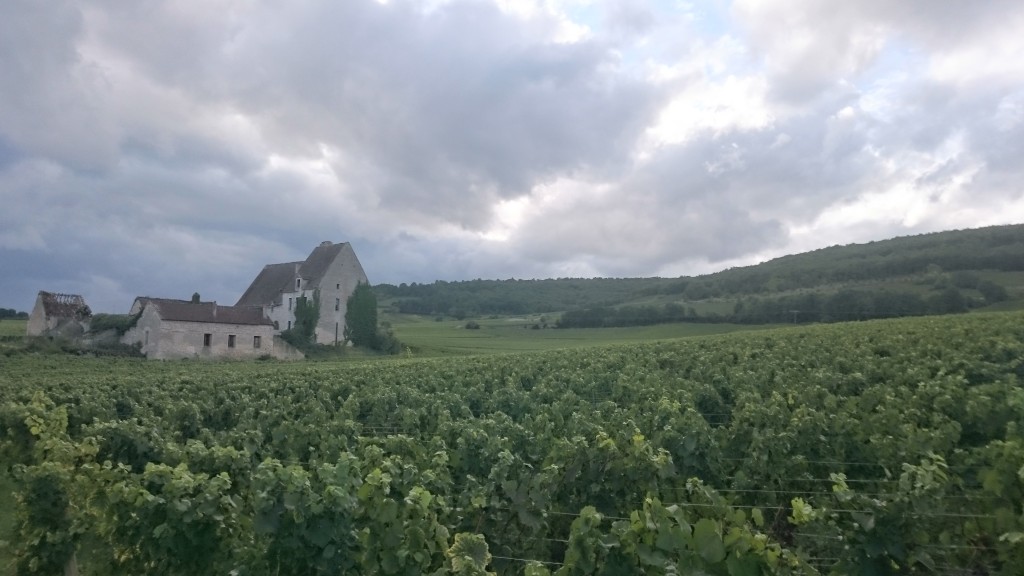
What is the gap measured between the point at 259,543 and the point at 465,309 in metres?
116

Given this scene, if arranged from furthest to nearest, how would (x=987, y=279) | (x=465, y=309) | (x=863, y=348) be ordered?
(x=465, y=309), (x=987, y=279), (x=863, y=348)

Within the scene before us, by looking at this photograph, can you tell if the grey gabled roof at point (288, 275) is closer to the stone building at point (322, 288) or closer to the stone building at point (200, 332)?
the stone building at point (322, 288)

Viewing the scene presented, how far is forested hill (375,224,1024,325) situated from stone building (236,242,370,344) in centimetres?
3713

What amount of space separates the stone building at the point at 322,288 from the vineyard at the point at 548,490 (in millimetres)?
51070

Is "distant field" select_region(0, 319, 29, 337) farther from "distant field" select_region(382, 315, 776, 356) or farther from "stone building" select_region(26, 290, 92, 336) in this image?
"distant field" select_region(382, 315, 776, 356)

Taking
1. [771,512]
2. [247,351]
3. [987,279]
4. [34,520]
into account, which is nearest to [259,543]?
[34,520]

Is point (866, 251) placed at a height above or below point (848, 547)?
above

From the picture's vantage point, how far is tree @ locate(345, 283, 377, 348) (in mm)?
68125

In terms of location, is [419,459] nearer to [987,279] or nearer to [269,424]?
[269,424]

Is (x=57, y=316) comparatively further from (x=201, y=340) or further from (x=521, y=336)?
(x=521, y=336)

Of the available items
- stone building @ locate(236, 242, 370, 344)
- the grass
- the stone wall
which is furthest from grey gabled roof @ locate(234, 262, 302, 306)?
the grass

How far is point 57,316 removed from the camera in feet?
202

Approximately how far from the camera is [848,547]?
508 centimetres

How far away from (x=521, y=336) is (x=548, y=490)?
244ft
